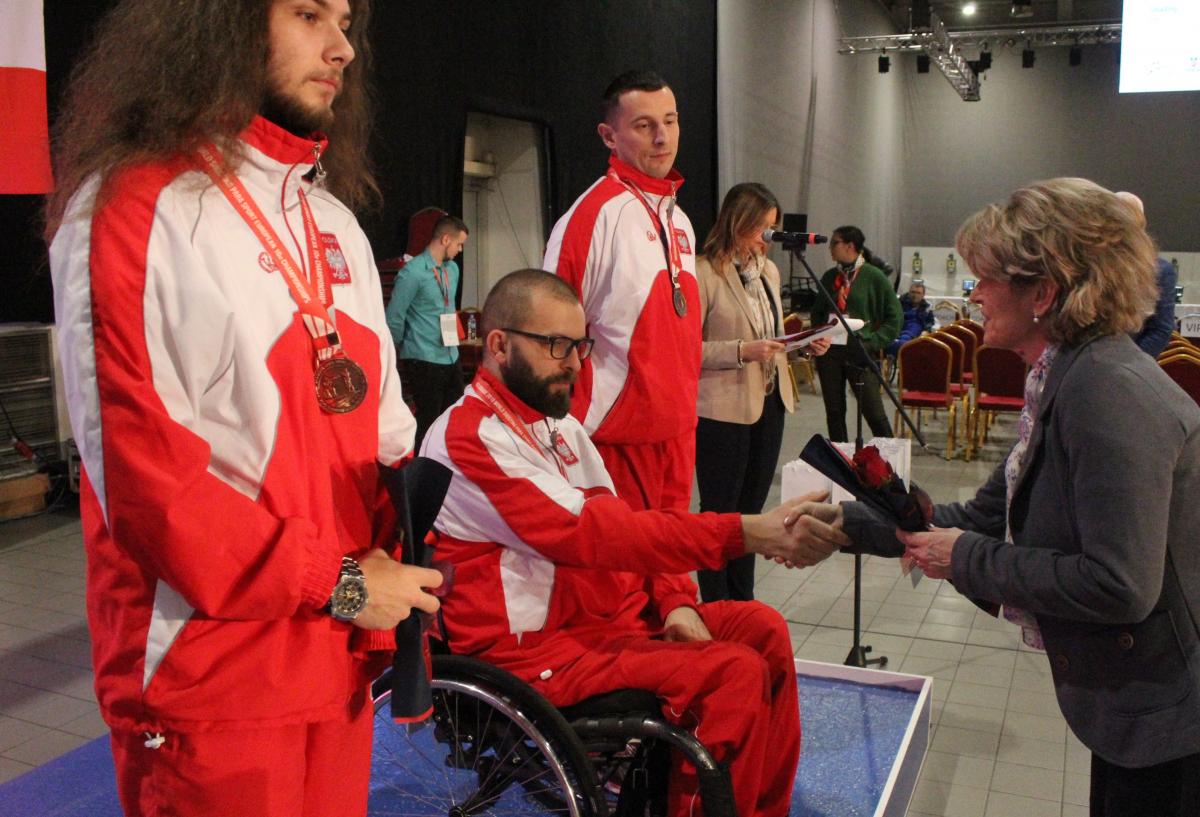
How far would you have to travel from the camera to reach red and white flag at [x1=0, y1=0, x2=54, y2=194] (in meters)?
3.38

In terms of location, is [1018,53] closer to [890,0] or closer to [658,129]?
[890,0]

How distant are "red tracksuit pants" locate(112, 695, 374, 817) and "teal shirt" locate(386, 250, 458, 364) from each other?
5.68 m

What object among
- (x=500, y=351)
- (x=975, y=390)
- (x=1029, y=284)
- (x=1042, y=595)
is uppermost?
(x=1029, y=284)

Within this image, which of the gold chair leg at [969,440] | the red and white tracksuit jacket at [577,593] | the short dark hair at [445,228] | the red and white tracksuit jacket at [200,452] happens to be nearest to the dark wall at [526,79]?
the short dark hair at [445,228]

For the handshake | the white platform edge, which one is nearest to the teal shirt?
the white platform edge

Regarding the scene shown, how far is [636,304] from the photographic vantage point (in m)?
3.00

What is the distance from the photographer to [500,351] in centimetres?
223

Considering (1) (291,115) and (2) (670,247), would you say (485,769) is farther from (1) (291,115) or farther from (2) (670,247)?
(2) (670,247)

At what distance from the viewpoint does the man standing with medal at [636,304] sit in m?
2.98

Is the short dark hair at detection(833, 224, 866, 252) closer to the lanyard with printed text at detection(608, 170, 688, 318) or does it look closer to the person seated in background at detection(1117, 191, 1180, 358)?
the person seated in background at detection(1117, 191, 1180, 358)

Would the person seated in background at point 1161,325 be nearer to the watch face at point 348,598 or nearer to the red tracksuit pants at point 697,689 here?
the red tracksuit pants at point 697,689

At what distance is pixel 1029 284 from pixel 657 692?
3.16ft

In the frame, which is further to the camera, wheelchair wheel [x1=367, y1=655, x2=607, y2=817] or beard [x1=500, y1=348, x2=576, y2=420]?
beard [x1=500, y1=348, x2=576, y2=420]

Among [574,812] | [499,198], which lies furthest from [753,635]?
[499,198]
